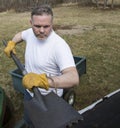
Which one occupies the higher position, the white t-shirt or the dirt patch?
the white t-shirt

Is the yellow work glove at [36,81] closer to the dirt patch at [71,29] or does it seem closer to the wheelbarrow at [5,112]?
the wheelbarrow at [5,112]

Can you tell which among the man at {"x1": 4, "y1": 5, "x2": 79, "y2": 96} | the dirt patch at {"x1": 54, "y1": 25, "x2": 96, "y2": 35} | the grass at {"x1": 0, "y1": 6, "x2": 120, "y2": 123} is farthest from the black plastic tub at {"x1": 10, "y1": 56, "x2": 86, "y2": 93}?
the dirt patch at {"x1": 54, "y1": 25, "x2": 96, "y2": 35}

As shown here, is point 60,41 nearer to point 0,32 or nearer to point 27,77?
point 27,77

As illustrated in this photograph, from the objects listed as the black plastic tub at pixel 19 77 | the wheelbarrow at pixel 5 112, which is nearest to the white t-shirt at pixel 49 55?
the wheelbarrow at pixel 5 112

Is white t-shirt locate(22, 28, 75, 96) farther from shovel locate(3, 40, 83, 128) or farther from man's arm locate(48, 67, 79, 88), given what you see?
shovel locate(3, 40, 83, 128)

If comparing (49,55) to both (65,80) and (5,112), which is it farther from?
(5,112)

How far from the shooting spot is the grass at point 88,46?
600 centimetres

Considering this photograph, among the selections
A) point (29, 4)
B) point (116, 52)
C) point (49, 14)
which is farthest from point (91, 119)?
point (29, 4)

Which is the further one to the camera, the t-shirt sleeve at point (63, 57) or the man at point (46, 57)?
the t-shirt sleeve at point (63, 57)

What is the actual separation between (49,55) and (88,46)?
5816 mm

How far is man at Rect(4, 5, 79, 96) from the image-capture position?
2.83 metres

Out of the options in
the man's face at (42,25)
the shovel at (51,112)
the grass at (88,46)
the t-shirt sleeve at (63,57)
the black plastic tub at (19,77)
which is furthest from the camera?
the grass at (88,46)

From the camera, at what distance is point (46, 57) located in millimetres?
3201

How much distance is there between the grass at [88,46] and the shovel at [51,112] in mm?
2317
